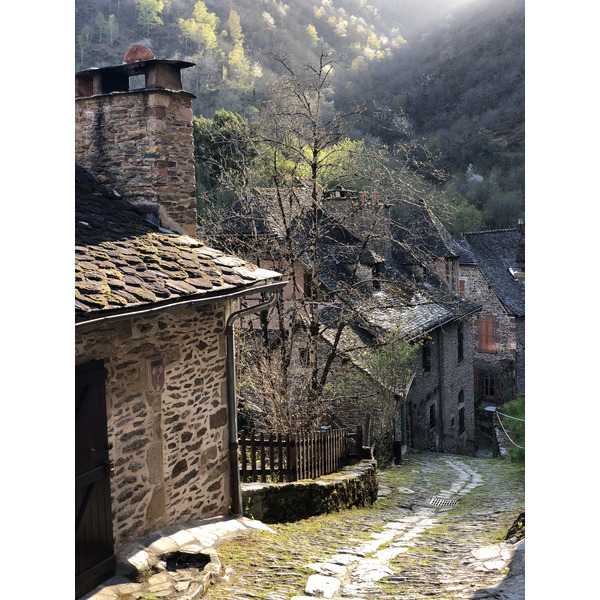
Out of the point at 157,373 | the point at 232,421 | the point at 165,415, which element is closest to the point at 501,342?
the point at 232,421

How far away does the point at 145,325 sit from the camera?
18.4 feet

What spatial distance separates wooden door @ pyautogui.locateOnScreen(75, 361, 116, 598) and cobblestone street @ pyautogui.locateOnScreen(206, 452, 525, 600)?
0.87 m

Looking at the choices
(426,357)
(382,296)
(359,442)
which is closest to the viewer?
(359,442)

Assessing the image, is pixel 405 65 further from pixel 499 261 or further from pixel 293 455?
pixel 293 455

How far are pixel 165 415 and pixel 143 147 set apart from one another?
122 inches

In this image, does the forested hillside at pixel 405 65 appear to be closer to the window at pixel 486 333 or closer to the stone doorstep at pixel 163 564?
the window at pixel 486 333

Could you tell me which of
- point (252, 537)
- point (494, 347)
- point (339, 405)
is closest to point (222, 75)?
point (494, 347)

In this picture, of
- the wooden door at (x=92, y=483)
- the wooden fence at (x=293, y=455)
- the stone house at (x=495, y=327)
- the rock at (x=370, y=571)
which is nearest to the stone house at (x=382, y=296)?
the wooden fence at (x=293, y=455)

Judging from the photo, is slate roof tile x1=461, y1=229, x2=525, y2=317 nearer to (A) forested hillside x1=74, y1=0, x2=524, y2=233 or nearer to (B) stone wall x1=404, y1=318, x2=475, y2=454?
(A) forested hillside x1=74, y1=0, x2=524, y2=233

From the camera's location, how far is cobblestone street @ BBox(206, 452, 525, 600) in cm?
507

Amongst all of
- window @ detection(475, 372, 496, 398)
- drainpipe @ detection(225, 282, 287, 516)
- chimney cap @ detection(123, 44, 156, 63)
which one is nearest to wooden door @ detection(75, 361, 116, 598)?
drainpipe @ detection(225, 282, 287, 516)

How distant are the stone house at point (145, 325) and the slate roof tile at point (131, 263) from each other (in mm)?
18

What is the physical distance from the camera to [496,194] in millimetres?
32188
